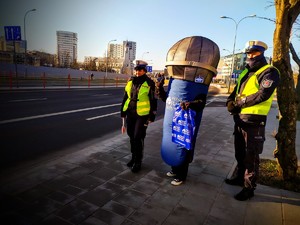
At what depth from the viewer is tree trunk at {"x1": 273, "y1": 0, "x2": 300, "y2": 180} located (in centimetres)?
383

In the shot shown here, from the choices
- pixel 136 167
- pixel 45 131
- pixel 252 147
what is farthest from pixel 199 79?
pixel 45 131

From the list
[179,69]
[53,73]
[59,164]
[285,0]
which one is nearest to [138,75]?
[179,69]

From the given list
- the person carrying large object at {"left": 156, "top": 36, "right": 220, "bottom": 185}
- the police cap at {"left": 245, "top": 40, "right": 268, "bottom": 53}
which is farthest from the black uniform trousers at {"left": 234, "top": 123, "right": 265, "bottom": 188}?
the police cap at {"left": 245, "top": 40, "right": 268, "bottom": 53}

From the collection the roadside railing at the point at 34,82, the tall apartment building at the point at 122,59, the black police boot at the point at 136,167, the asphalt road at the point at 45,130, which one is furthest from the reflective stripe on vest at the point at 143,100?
the tall apartment building at the point at 122,59

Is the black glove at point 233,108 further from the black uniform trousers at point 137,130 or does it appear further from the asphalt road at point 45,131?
the asphalt road at point 45,131

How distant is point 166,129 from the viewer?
12.6 ft

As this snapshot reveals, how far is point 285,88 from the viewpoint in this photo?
396 cm

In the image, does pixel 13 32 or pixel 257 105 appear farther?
pixel 13 32

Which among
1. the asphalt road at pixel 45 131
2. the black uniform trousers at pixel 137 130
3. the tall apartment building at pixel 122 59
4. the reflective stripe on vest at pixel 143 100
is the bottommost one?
the asphalt road at pixel 45 131

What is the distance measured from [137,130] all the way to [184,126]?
39.8 inches

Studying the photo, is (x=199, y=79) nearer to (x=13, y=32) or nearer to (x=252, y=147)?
(x=252, y=147)

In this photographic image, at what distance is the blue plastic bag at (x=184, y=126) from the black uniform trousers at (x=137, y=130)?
772mm

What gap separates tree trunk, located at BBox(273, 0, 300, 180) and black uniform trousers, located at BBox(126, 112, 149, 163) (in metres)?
2.45

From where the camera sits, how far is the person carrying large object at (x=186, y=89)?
3.47 meters
